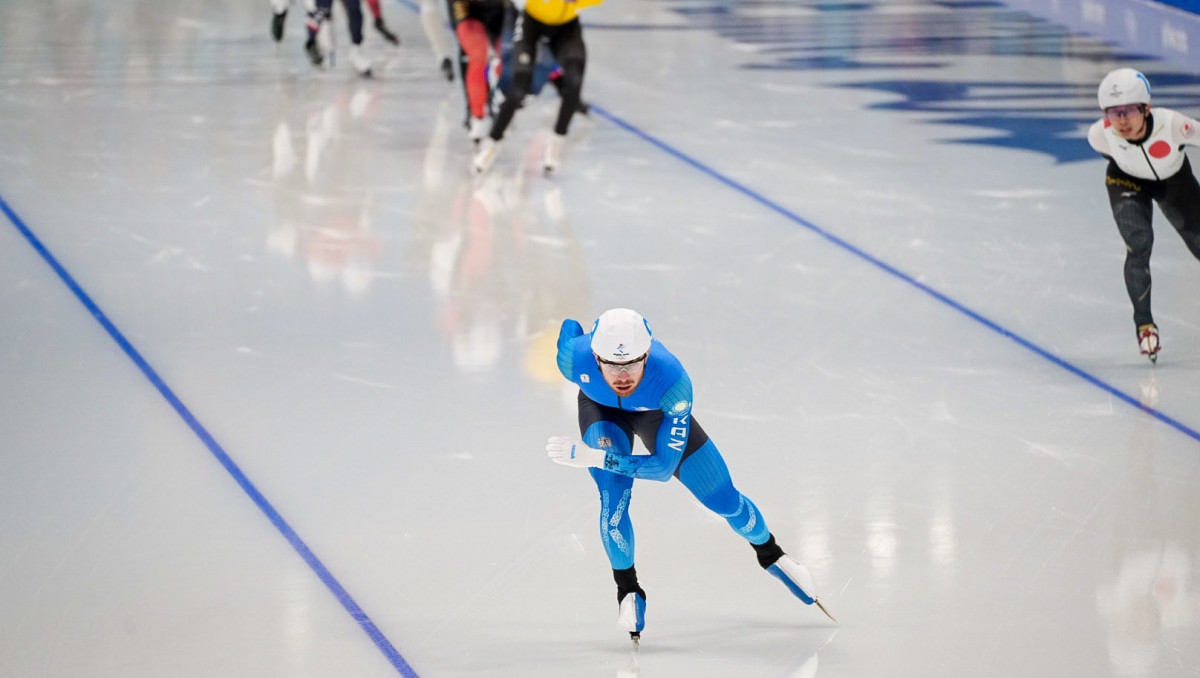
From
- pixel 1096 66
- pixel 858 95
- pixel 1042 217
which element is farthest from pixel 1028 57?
pixel 1042 217

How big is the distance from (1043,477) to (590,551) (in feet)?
5.58

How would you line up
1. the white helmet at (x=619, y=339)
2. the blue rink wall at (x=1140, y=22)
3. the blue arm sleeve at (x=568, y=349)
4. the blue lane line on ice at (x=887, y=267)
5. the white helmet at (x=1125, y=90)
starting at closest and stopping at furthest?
the white helmet at (x=619, y=339)
the blue arm sleeve at (x=568, y=349)
the white helmet at (x=1125, y=90)
the blue lane line on ice at (x=887, y=267)
the blue rink wall at (x=1140, y=22)

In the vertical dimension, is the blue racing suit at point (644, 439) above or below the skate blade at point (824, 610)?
above

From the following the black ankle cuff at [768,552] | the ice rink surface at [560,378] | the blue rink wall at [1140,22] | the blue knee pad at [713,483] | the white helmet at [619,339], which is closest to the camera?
the white helmet at [619,339]

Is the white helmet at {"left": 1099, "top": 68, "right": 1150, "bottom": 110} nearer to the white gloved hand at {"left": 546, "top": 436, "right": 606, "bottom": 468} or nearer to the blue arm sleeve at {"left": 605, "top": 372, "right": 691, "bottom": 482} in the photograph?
the blue arm sleeve at {"left": 605, "top": 372, "right": 691, "bottom": 482}

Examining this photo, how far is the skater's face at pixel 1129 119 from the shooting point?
6.28 metres

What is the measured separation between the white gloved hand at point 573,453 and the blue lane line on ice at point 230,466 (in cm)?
82

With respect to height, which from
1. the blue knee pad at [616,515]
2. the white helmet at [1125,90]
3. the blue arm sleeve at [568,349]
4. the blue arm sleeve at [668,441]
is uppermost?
the white helmet at [1125,90]

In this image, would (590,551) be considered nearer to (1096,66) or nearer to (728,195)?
(728,195)

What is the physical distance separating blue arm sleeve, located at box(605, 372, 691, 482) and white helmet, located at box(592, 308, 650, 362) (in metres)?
0.21

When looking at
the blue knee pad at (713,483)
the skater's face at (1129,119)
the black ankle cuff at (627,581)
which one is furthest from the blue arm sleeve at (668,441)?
the skater's face at (1129,119)

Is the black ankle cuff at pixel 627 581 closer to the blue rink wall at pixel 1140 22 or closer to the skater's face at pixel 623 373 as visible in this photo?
the skater's face at pixel 623 373

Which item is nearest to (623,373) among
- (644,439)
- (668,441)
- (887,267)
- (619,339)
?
(619,339)

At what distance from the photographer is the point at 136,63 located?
496 inches
